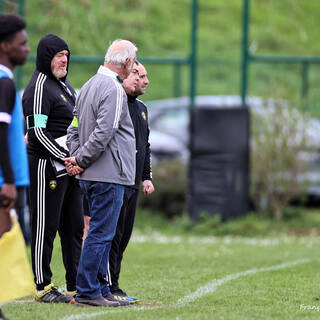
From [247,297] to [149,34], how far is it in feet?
32.3

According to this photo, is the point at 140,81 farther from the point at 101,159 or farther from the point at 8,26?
the point at 8,26

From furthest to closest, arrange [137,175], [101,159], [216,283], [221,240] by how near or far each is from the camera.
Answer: [221,240]
[216,283]
[137,175]
[101,159]

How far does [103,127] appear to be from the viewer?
6234 millimetres

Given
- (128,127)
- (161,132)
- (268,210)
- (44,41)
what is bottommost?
(268,210)

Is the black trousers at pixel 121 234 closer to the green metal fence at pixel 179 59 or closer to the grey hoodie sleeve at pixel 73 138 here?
the grey hoodie sleeve at pixel 73 138

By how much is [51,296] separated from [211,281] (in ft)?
6.74

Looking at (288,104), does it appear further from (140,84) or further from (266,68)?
(140,84)

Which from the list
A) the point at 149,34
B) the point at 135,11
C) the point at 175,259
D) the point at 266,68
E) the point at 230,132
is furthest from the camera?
the point at 266,68

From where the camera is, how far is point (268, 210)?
14.3 meters

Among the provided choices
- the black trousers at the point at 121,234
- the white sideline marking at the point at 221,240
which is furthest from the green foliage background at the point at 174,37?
the black trousers at the point at 121,234

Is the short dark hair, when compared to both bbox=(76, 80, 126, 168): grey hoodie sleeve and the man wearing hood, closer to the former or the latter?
bbox=(76, 80, 126, 168): grey hoodie sleeve

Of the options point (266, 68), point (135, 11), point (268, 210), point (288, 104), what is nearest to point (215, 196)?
point (268, 210)

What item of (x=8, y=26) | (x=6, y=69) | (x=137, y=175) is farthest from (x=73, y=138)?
(x=8, y=26)

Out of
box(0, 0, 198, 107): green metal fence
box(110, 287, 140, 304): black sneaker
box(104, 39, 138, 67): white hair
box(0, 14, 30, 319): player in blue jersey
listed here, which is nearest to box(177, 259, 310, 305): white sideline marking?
box(110, 287, 140, 304): black sneaker
